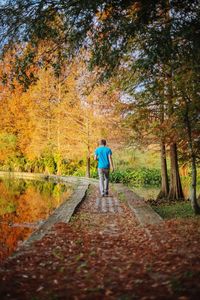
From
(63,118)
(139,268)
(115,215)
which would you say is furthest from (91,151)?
(139,268)

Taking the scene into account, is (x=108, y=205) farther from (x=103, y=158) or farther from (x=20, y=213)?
(x=20, y=213)

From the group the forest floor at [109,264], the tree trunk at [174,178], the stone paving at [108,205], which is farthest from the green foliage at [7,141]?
the forest floor at [109,264]

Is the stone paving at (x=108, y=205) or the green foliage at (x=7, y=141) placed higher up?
the green foliage at (x=7, y=141)

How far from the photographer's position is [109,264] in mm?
5746

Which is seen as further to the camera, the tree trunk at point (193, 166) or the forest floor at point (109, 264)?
the tree trunk at point (193, 166)

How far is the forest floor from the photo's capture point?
4457 millimetres

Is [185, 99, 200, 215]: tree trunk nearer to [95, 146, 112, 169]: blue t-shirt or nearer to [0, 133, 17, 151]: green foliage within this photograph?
[95, 146, 112, 169]: blue t-shirt

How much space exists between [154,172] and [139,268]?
25950 millimetres

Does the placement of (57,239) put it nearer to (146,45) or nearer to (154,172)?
(146,45)

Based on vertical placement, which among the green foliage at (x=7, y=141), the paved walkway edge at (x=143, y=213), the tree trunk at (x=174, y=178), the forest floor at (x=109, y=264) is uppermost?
the green foliage at (x=7, y=141)

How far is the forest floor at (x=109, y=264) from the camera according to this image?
14.6ft

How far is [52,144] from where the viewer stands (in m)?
34.0

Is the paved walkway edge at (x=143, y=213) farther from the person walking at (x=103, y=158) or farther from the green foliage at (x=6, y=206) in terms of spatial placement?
the green foliage at (x=6, y=206)

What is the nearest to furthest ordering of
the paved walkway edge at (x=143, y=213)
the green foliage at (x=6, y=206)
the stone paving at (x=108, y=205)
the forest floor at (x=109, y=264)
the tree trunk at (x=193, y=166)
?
1. the forest floor at (x=109, y=264)
2. the paved walkway edge at (x=143, y=213)
3. the tree trunk at (x=193, y=166)
4. the stone paving at (x=108, y=205)
5. the green foliage at (x=6, y=206)
